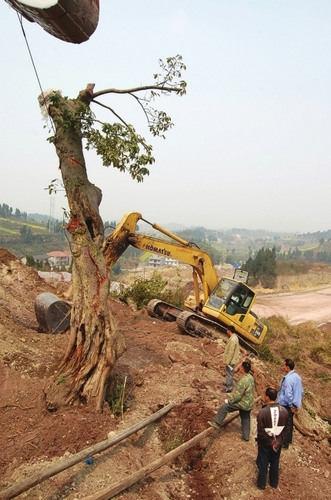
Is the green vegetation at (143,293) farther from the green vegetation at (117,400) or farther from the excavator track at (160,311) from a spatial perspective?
the green vegetation at (117,400)

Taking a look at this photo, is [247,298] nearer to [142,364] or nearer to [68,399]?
[142,364]

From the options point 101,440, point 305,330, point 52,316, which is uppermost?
point 52,316

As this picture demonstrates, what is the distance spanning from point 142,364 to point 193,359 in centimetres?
162

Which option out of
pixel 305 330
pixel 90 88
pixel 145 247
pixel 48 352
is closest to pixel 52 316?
pixel 48 352

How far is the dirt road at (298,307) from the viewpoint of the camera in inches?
1093

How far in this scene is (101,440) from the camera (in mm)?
6082

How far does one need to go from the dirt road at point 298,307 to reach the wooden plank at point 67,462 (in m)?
20.0

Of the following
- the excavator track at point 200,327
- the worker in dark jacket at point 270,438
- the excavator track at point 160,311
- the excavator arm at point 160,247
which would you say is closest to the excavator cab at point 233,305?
the excavator track at point 200,327

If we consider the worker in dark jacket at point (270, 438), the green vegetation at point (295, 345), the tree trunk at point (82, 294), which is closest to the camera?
the worker in dark jacket at point (270, 438)

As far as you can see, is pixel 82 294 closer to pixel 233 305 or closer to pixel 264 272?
pixel 233 305

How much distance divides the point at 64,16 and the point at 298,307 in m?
31.8

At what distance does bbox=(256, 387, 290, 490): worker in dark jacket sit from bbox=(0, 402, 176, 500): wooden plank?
1.86 meters

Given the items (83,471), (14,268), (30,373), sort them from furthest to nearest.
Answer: (14,268) → (30,373) → (83,471)

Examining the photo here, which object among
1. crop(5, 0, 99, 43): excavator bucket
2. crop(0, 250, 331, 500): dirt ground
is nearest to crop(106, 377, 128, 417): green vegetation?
crop(0, 250, 331, 500): dirt ground
